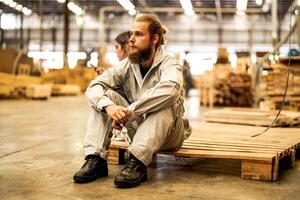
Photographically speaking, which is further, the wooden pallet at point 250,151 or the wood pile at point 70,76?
the wood pile at point 70,76

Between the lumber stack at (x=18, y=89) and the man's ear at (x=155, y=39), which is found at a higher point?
the man's ear at (x=155, y=39)

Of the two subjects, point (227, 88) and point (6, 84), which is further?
point (6, 84)

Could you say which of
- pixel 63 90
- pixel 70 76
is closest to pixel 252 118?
pixel 63 90

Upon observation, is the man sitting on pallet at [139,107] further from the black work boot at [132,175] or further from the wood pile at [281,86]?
the wood pile at [281,86]

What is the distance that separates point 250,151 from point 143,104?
1023 millimetres

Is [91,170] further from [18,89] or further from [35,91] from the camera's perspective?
[18,89]

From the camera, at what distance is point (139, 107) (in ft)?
9.62

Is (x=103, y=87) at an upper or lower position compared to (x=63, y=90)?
upper

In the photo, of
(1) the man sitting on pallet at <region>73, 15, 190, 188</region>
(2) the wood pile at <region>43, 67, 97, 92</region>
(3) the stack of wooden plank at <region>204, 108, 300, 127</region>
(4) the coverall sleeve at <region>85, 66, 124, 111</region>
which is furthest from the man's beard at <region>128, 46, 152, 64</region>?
(2) the wood pile at <region>43, 67, 97, 92</region>

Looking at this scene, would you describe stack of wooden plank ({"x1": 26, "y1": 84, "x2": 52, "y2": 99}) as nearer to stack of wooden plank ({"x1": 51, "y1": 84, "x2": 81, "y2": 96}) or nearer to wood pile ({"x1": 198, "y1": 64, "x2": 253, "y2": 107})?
stack of wooden plank ({"x1": 51, "y1": 84, "x2": 81, "y2": 96})

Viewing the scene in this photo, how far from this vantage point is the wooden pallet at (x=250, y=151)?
3084mm

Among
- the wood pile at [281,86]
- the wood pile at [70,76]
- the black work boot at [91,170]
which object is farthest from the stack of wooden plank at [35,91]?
the black work boot at [91,170]

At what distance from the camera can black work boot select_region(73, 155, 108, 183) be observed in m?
2.90

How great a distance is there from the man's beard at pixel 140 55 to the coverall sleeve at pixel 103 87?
170mm
